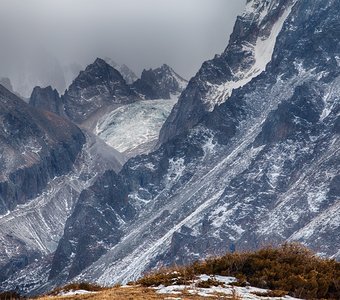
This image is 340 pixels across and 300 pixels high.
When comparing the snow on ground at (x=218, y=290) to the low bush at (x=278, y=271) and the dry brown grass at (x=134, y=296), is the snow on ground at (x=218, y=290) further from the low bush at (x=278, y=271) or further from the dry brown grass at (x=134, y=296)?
the low bush at (x=278, y=271)

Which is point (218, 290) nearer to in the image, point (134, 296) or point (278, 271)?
point (134, 296)

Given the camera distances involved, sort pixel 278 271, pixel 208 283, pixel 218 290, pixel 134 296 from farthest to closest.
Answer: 1. pixel 278 271
2. pixel 208 283
3. pixel 218 290
4. pixel 134 296

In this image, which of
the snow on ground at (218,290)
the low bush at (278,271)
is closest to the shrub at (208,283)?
the snow on ground at (218,290)

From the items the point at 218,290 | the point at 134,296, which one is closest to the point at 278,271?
the point at 218,290

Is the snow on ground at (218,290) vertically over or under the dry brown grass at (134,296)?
under

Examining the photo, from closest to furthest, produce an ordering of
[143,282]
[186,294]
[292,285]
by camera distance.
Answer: [186,294] < [292,285] < [143,282]

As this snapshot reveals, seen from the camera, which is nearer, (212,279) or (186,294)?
(186,294)

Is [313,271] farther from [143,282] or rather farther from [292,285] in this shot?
[143,282]

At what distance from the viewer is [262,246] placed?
194ft

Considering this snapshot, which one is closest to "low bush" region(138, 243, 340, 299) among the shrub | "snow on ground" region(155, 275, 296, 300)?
"snow on ground" region(155, 275, 296, 300)

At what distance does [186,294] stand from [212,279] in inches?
201

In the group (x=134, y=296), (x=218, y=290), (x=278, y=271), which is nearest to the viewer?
(x=134, y=296)

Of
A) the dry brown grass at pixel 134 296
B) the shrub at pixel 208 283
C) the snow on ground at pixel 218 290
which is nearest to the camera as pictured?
the dry brown grass at pixel 134 296

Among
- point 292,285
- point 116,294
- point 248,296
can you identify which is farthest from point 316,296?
point 116,294
